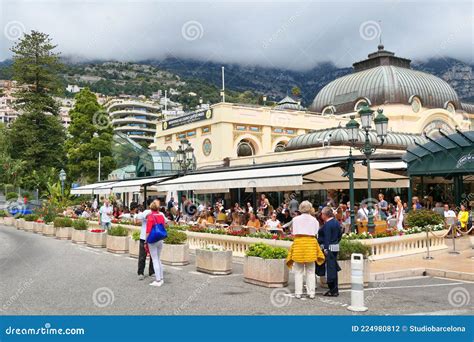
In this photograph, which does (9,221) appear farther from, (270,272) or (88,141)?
(270,272)

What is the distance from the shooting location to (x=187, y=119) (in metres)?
51.0

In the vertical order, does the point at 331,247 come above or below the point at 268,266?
above

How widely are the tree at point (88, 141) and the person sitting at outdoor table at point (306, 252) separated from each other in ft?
163

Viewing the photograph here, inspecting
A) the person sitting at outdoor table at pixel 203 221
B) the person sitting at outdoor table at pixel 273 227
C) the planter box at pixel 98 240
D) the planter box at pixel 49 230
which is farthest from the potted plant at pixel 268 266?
the planter box at pixel 49 230

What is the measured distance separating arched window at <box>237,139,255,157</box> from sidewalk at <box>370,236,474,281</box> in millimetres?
33717

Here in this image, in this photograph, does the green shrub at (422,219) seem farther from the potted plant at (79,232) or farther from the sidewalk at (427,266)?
the potted plant at (79,232)

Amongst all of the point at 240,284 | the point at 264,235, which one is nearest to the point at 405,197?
the point at 264,235

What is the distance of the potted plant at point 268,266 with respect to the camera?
31.5 ft

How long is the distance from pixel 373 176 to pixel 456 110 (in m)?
42.8

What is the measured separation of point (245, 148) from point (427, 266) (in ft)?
123

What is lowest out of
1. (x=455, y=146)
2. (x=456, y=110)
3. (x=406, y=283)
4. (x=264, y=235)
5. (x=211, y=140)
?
(x=406, y=283)

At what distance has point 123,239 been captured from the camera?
54.1 feet

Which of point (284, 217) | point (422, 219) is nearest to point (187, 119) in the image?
point (284, 217)

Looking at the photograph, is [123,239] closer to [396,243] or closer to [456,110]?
[396,243]
